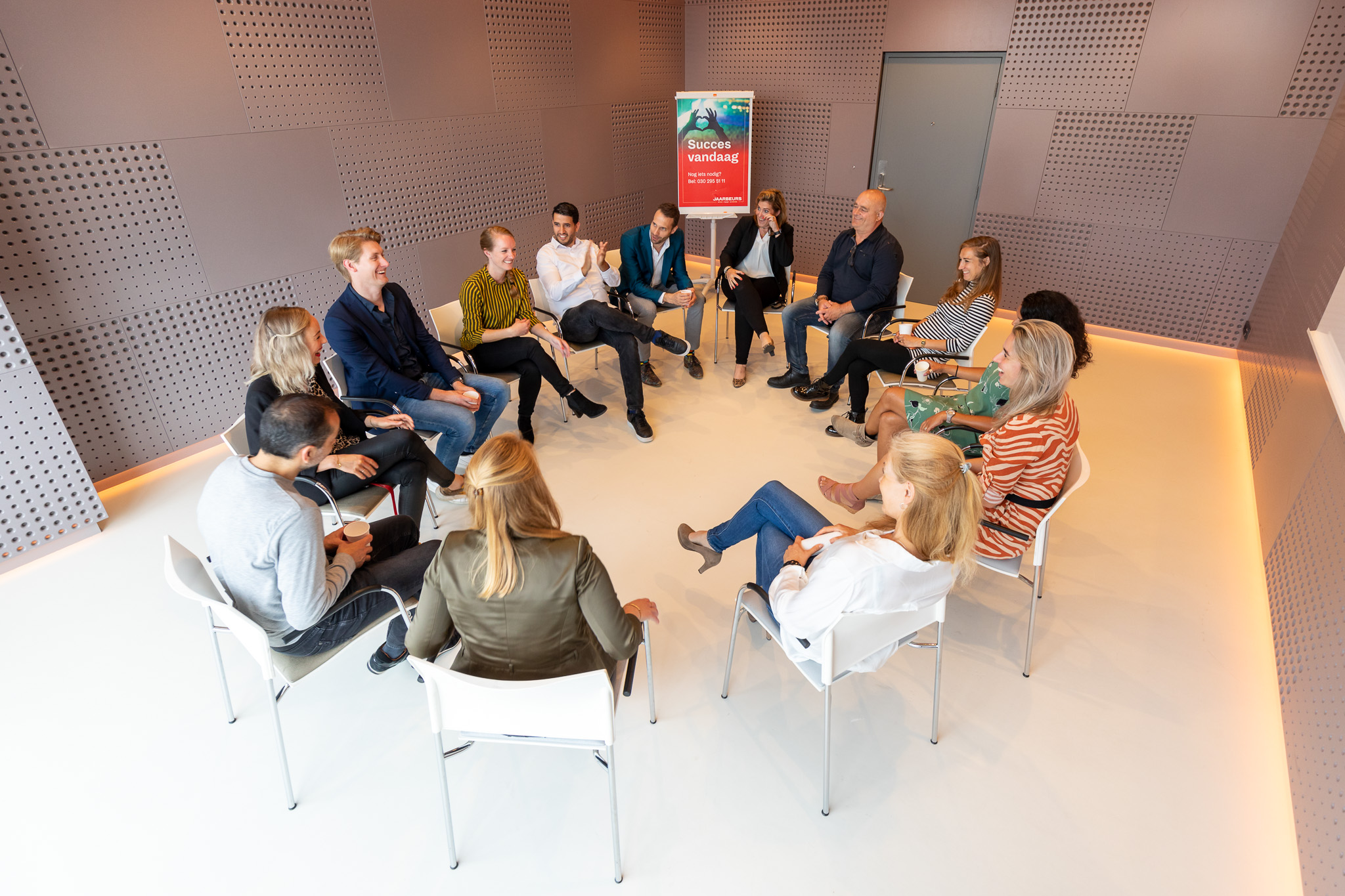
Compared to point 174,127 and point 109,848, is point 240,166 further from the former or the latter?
point 109,848

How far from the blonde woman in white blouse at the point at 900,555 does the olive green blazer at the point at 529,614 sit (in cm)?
53

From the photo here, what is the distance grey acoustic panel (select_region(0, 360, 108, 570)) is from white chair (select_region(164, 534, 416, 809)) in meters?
1.89

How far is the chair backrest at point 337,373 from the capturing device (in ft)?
11.7

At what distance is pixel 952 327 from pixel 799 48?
4.09m

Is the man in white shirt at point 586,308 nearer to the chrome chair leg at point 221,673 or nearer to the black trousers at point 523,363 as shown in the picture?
the black trousers at point 523,363

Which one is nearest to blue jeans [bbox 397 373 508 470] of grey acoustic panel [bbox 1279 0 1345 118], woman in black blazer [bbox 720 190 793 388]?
woman in black blazer [bbox 720 190 793 388]

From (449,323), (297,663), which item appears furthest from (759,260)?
(297,663)

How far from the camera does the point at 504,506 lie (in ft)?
5.76

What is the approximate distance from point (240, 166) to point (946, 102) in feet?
18.5

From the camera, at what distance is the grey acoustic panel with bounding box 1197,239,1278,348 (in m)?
5.22

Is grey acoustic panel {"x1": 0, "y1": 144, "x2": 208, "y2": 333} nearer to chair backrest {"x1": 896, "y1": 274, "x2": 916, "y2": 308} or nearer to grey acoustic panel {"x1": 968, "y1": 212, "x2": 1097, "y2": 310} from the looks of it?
chair backrest {"x1": 896, "y1": 274, "x2": 916, "y2": 308}

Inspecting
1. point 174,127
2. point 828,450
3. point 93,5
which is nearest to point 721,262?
point 828,450

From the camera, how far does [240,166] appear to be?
4.21 meters

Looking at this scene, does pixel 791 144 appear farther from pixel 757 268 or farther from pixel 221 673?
pixel 221 673
